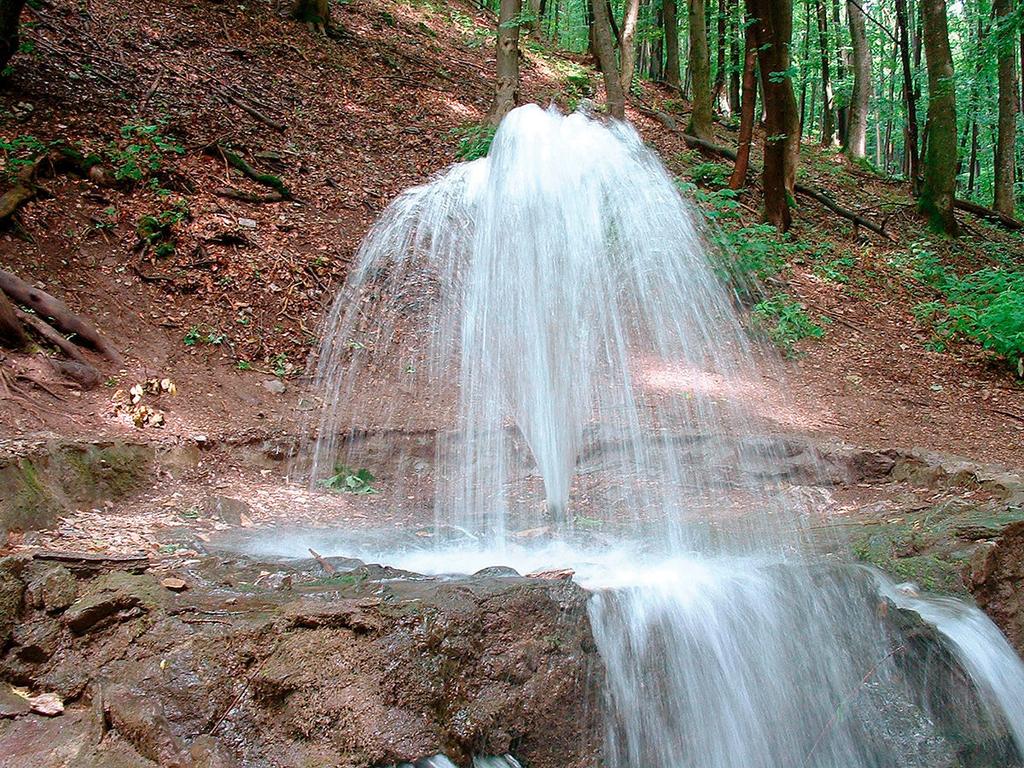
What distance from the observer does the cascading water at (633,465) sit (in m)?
3.50

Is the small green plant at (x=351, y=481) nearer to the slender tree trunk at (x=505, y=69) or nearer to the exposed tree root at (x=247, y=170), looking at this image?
the exposed tree root at (x=247, y=170)

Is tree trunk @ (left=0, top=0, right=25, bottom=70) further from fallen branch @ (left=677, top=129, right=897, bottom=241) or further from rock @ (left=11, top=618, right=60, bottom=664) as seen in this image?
fallen branch @ (left=677, top=129, right=897, bottom=241)

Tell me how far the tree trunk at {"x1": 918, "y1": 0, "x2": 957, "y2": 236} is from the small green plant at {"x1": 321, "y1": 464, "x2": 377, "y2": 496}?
11.2m

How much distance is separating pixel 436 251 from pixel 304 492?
228 cm

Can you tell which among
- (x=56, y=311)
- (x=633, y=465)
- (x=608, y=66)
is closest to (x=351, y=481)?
(x=633, y=465)

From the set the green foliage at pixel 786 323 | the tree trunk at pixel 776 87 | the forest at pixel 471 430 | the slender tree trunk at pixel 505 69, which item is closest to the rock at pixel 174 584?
the forest at pixel 471 430

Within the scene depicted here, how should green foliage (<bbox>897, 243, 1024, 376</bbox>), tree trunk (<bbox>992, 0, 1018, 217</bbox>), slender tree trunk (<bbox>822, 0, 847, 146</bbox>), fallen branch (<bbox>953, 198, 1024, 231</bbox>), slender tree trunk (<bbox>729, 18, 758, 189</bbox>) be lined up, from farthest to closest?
slender tree trunk (<bbox>822, 0, 847, 146</bbox>), fallen branch (<bbox>953, 198, 1024, 231</bbox>), tree trunk (<bbox>992, 0, 1018, 217</bbox>), slender tree trunk (<bbox>729, 18, 758, 189</bbox>), green foliage (<bbox>897, 243, 1024, 376</bbox>)

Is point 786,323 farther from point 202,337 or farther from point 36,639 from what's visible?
point 36,639

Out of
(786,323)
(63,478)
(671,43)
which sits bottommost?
(63,478)

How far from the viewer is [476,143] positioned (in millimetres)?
11102

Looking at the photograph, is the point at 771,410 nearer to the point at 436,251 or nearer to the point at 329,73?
the point at 436,251

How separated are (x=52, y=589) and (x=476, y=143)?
9.38 metres

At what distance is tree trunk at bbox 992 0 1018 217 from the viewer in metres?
13.8

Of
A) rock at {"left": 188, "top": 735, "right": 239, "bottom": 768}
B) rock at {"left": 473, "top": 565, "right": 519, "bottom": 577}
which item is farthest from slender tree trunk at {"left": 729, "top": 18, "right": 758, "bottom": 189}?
rock at {"left": 188, "top": 735, "right": 239, "bottom": 768}
